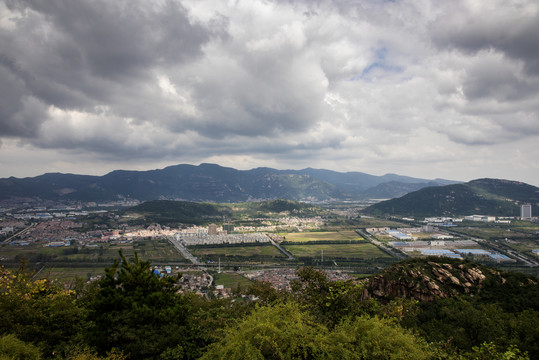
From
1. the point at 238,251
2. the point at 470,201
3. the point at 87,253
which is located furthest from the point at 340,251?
the point at 470,201

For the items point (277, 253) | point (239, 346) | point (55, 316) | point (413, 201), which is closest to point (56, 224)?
point (277, 253)

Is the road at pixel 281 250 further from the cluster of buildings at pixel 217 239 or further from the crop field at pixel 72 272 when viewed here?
the crop field at pixel 72 272

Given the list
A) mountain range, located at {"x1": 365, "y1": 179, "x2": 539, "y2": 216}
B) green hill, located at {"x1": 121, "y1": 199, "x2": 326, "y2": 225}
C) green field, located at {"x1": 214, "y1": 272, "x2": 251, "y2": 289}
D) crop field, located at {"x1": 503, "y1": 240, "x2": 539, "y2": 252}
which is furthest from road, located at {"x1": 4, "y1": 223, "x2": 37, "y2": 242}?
mountain range, located at {"x1": 365, "y1": 179, "x2": 539, "y2": 216}

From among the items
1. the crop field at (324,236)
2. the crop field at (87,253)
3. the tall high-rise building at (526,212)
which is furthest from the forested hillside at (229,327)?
the tall high-rise building at (526,212)

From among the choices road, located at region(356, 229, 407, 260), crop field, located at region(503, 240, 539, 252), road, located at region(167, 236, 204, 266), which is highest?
crop field, located at region(503, 240, 539, 252)

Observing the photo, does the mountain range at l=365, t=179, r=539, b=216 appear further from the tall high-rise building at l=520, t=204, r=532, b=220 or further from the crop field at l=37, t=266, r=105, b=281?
the crop field at l=37, t=266, r=105, b=281
